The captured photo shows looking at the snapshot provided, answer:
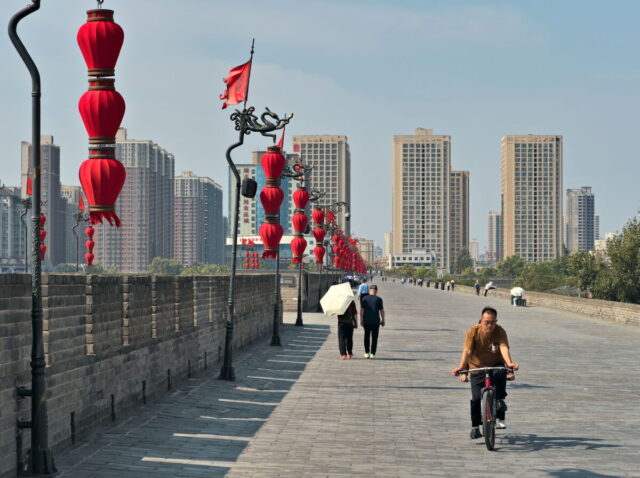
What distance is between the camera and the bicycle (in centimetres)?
1046

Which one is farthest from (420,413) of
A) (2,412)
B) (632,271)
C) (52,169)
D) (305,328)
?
(52,169)

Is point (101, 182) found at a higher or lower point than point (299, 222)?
lower

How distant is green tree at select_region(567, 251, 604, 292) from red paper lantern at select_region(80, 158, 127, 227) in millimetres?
58828

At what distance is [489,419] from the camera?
10477 millimetres

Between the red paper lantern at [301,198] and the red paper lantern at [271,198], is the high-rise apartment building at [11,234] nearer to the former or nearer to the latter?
the red paper lantern at [301,198]

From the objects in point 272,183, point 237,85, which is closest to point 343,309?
point 272,183

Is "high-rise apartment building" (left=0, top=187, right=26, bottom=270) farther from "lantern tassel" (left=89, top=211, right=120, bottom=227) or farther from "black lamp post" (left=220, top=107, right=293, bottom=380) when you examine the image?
"lantern tassel" (left=89, top=211, right=120, bottom=227)

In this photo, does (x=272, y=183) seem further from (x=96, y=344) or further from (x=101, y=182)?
(x=96, y=344)

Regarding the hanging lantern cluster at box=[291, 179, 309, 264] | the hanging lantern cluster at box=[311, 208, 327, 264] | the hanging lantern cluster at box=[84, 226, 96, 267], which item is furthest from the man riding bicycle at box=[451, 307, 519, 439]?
the hanging lantern cluster at box=[311, 208, 327, 264]

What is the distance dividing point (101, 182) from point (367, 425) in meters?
4.83

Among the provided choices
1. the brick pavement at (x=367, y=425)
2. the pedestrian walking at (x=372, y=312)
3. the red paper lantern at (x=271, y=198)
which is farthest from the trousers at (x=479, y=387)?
the red paper lantern at (x=271, y=198)

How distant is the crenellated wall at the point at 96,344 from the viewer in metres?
9.12

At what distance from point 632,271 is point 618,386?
48.0m

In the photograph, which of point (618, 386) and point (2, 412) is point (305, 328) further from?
point (2, 412)
